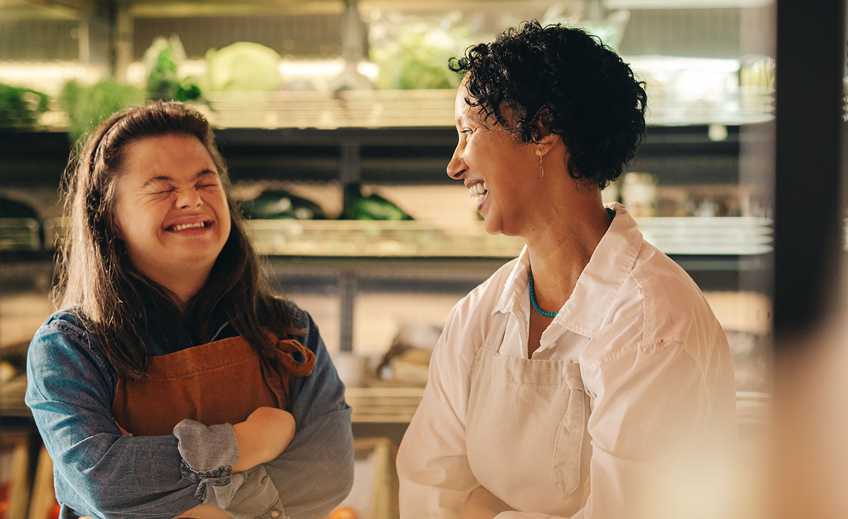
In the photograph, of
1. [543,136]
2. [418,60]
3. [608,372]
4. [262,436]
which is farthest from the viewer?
[418,60]

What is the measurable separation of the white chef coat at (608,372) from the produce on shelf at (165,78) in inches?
56.7

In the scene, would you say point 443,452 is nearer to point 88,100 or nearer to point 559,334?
point 559,334

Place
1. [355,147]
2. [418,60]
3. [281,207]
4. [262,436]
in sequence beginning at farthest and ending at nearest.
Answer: [355,147]
[281,207]
[418,60]
[262,436]

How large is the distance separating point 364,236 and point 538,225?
1.35 m

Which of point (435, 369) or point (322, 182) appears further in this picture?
point (322, 182)

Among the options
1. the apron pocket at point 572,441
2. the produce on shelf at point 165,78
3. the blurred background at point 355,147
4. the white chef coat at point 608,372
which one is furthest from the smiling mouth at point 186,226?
the produce on shelf at point 165,78

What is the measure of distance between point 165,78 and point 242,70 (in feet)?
0.76

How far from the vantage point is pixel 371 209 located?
2.56 metres

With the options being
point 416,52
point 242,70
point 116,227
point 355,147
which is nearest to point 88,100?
point 242,70

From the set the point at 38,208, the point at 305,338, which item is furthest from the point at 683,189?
the point at 38,208

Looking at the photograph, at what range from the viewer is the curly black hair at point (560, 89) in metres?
1.10

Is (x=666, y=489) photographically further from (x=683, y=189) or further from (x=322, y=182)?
(x=322, y=182)

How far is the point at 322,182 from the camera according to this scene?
2.75m

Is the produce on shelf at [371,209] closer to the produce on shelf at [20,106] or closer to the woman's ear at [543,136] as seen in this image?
the produce on shelf at [20,106]
